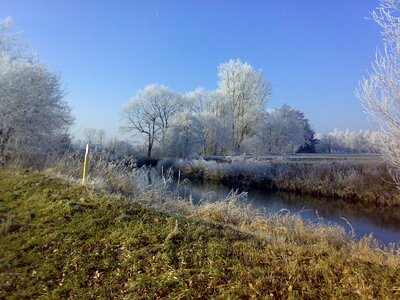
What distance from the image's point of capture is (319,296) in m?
3.25

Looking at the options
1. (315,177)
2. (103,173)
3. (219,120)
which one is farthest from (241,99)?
(103,173)

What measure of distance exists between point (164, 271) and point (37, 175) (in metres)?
8.04

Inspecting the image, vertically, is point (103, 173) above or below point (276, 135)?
below

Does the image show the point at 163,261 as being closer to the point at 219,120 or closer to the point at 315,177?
the point at 315,177

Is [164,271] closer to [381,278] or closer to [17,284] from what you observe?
[17,284]

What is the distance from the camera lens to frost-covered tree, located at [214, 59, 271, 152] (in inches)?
1753

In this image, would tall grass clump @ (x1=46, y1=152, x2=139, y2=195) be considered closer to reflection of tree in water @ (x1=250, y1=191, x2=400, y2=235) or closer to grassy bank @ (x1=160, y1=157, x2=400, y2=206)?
reflection of tree in water @ (x1=250, y1=191, x2=400, y2=235)

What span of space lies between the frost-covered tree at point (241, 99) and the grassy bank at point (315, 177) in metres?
17.2

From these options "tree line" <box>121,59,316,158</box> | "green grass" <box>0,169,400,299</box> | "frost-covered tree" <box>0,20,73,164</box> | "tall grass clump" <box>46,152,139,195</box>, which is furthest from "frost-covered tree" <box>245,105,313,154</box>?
"green grass" <box>0,169,400,299</box>

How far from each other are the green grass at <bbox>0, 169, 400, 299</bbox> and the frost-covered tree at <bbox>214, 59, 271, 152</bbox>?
130 feet

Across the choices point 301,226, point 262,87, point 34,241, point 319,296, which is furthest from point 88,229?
point 262,87

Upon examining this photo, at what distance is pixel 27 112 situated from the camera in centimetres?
1777

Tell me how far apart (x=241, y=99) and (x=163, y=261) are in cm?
4248

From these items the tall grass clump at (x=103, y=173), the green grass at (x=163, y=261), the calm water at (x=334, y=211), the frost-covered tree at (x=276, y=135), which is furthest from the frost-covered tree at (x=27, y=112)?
the frost-covered tree at (x=276, y=135)
